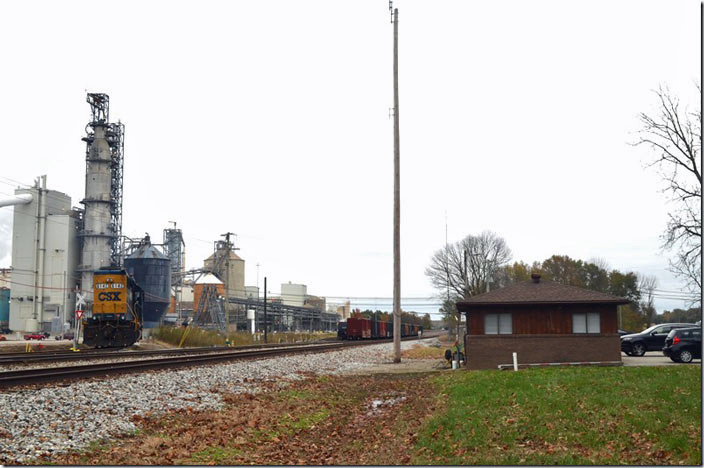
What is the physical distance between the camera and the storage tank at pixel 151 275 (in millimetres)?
92188

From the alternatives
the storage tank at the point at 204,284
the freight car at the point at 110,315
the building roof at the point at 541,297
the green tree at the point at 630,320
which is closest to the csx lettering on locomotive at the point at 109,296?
the freight car at the point at 110,315

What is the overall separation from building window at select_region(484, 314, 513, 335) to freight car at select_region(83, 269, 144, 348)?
854 inches

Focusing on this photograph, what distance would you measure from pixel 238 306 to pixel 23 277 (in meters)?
37.4

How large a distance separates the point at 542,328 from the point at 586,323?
5.46 feet

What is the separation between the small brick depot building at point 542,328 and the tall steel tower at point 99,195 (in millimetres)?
70205

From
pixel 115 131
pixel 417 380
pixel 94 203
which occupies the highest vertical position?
pixel 115 131

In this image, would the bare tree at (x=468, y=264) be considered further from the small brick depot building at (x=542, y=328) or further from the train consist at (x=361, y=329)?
the small brick depot building at (x=542, y=328)

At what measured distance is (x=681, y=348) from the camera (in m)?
25.2

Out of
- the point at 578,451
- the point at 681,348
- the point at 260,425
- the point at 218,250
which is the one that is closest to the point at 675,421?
the point at 578,451

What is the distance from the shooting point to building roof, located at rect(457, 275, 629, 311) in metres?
24.8

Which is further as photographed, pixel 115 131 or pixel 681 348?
pixel 115 131

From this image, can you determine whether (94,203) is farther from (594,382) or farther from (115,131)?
(594,382)

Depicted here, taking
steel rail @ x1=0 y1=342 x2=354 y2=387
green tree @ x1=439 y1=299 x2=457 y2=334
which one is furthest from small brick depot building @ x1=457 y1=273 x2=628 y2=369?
green tree @ x1=439 y1=299 x2=457 y2=334

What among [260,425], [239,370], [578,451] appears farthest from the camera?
[239,370]
